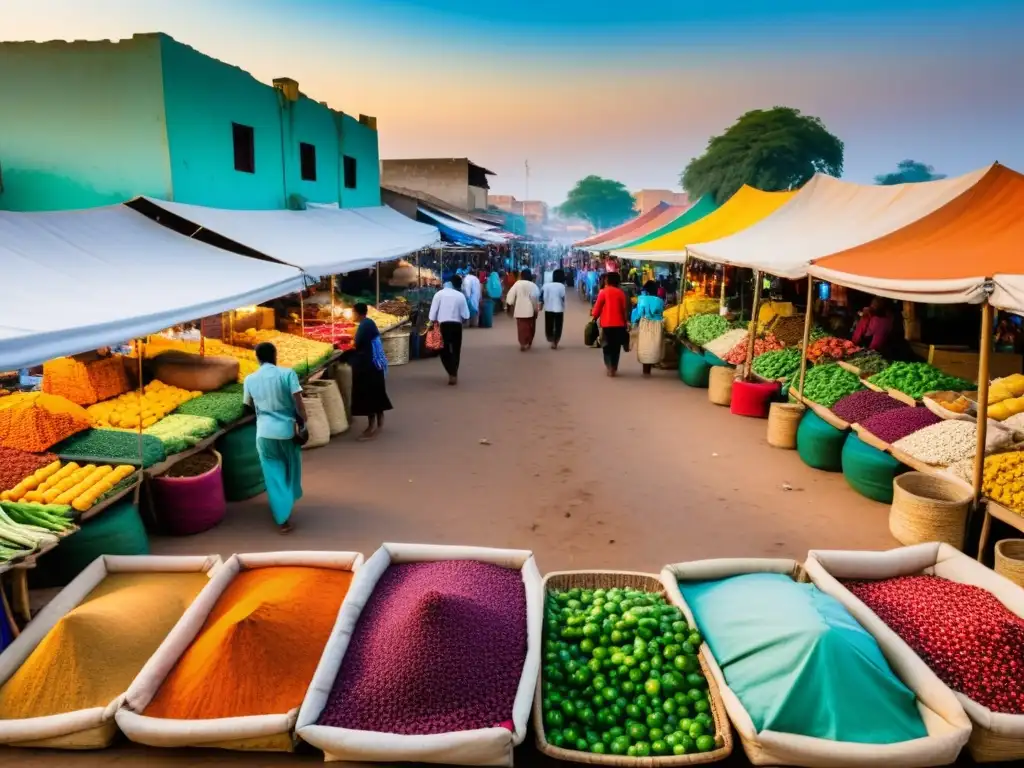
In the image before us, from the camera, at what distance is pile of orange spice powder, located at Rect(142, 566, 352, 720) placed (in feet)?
10.4

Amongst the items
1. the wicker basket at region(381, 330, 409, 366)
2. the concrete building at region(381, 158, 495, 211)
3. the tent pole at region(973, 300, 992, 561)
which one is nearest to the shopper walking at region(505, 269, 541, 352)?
the wicker basket at region(381, 330, 409, 366)

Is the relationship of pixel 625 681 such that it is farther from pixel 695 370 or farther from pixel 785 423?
pixel 695 370

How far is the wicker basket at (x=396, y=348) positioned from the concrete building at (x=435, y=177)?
2230 centimetres

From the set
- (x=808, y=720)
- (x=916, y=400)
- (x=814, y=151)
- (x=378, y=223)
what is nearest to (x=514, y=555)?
(x=808, y=720)

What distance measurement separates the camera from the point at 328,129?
16656 millimetres

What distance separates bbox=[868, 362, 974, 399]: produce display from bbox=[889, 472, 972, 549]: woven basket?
1.73 meters

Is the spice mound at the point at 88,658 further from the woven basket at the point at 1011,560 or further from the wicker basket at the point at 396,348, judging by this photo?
the wicker basket at the point at 396,348

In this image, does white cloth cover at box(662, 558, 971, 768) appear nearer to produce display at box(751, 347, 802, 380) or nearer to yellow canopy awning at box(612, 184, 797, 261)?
produce display at box(751, 347, 802, 380)

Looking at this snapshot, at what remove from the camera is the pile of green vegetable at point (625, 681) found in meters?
3.12

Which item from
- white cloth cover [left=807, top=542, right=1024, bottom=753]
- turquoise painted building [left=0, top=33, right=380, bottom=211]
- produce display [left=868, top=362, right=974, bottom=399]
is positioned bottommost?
white cloth cover [left=807, top=542, right=1024, bottom=753]

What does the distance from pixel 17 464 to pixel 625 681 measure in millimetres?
4354

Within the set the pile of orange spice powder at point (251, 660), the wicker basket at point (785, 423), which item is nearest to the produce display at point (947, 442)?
the wicker basket at point (785, 423)

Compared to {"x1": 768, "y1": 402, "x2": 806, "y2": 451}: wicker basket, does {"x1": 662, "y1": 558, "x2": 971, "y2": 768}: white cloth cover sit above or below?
below

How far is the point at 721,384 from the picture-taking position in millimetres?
10148
